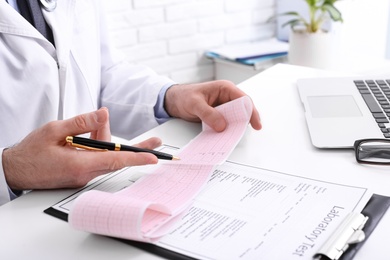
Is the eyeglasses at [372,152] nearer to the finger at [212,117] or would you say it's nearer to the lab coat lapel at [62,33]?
the finger at [212,117]

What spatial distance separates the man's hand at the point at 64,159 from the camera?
2.05ft

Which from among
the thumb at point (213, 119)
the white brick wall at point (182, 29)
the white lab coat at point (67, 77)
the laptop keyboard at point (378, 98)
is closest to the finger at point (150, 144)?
the thumb at point (213, 119)

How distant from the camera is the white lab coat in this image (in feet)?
2.83

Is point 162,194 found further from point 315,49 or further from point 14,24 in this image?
point 315,49

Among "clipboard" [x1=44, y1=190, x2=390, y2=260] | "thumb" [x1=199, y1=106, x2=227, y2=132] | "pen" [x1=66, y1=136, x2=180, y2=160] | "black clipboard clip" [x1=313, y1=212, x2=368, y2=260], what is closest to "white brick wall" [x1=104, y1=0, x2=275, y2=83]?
"thumb" [x1=199, y1=106, x2=227, y2=132]

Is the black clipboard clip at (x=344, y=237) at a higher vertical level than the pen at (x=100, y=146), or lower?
lower

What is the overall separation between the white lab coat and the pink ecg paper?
0.21m


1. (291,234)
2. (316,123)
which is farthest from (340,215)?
(316,123)

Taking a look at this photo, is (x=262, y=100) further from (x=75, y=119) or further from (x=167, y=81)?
(x=75, y=119)

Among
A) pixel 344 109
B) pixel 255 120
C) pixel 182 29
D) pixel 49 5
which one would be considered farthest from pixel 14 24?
pixel 182 29

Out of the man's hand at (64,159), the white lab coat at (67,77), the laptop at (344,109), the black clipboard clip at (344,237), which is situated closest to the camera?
the black clipboard clip at (344,237)

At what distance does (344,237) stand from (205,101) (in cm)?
40

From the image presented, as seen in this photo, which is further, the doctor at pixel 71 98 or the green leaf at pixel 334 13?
the green leaf at pixel 334 13

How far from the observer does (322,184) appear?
0.63 metres
